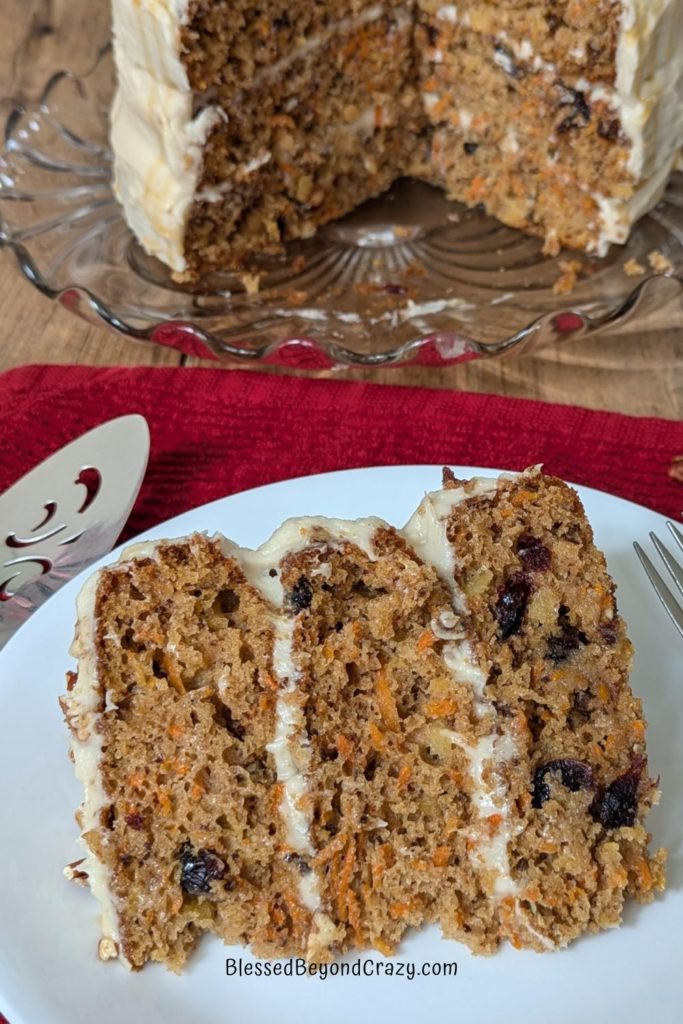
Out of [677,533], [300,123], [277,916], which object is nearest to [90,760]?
[277,916]

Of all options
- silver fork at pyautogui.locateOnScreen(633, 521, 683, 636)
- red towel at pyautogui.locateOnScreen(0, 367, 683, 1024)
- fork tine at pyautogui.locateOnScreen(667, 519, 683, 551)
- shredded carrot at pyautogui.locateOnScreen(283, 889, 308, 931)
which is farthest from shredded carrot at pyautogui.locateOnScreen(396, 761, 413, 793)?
red towel at pyautogui.locateOnScreen(0, 367, 683, 1024)

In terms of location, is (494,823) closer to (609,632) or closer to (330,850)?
(330,850)

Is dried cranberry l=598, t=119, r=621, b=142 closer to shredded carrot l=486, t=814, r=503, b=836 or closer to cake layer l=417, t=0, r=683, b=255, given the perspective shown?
cake layer l=417, t=0, r=683, b=255

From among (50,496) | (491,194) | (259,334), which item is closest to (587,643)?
(50,496)

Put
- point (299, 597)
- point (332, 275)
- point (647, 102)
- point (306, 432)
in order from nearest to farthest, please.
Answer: point (299, 597), point (306, 432), point (647, 102), point (332, 275)

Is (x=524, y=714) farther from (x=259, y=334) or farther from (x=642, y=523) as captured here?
(x=259, y=334)

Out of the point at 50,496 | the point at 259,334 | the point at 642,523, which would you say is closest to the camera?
the point at 642,523
